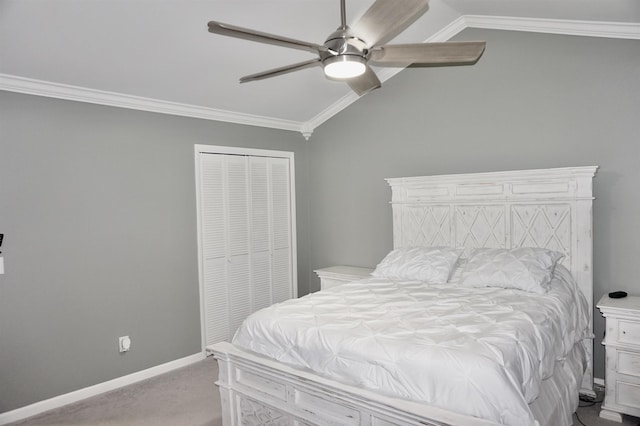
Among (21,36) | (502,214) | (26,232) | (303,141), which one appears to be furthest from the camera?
(303,141)

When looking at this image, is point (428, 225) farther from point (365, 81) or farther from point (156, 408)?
point (156, 408)

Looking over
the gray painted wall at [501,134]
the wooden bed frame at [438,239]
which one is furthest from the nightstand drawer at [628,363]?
the gray painted wall at [501,134]

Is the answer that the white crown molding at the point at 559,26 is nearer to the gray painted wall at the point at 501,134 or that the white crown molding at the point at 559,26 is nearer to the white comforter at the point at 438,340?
the gray painted wall at the point at 501,134

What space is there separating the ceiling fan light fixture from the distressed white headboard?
6.36 ft

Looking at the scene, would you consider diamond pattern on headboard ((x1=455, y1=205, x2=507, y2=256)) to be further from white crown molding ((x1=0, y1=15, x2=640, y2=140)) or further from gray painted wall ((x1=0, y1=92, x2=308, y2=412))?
gray painted wall ((x1=0, y1=92, x2=308, y2=412))

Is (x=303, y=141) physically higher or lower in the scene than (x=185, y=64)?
lower

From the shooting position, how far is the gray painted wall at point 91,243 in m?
3.01

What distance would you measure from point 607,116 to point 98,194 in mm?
4025

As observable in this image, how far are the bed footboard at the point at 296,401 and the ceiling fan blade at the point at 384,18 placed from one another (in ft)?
5.64

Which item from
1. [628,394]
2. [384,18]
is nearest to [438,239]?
[628,394]

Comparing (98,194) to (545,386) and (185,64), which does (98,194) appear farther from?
(545,386)

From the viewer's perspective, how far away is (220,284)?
4305mm

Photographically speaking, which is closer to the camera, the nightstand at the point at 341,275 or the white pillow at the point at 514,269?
the white pillow at the point at 514,269

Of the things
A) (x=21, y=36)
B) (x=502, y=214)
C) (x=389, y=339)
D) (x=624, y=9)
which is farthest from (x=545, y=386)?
(x=21, y=36)
